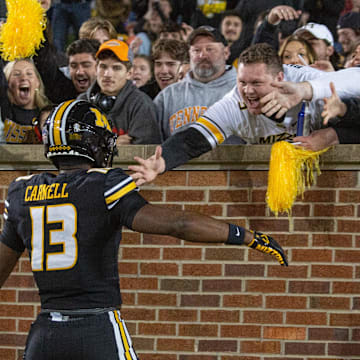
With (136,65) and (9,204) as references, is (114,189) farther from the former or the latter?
(136,65)

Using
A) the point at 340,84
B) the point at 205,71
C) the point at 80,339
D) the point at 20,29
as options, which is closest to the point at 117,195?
the point at 80,339

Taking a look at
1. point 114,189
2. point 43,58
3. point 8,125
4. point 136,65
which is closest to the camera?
point 114,189

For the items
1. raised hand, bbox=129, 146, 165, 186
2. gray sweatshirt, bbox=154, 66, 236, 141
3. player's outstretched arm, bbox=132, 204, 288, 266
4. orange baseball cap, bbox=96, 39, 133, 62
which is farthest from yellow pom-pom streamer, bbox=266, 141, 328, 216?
orange baseball cap, bbox=96, 39, 133, 62

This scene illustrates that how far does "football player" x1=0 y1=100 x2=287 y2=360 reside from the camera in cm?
255

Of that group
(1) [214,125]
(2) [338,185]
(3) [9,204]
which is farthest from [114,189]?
(2) [338,185]

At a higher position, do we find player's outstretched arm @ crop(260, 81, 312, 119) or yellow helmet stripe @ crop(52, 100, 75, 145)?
player's outstretched arm @ crop(260, 81, 312, 119)

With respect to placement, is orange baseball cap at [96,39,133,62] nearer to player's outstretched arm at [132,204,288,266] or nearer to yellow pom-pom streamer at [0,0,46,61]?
yellow pom-pom streamer at [0,0,46,61]

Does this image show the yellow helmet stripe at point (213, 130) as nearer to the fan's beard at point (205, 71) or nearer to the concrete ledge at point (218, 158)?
the concrete ledge at point (218, 158)

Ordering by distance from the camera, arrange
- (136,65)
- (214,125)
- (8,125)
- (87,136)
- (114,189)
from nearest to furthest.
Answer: (114,189) < (87,136) < (214,125) < (8,125) < (136,65)

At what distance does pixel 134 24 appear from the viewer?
22.6 feet

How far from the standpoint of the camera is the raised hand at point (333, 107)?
344 cm

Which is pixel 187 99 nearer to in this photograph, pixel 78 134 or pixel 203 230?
pixel 78 134

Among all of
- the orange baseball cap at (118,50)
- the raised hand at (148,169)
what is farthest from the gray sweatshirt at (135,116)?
the raised hand at (148,169)

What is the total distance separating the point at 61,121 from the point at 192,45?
2.29m
